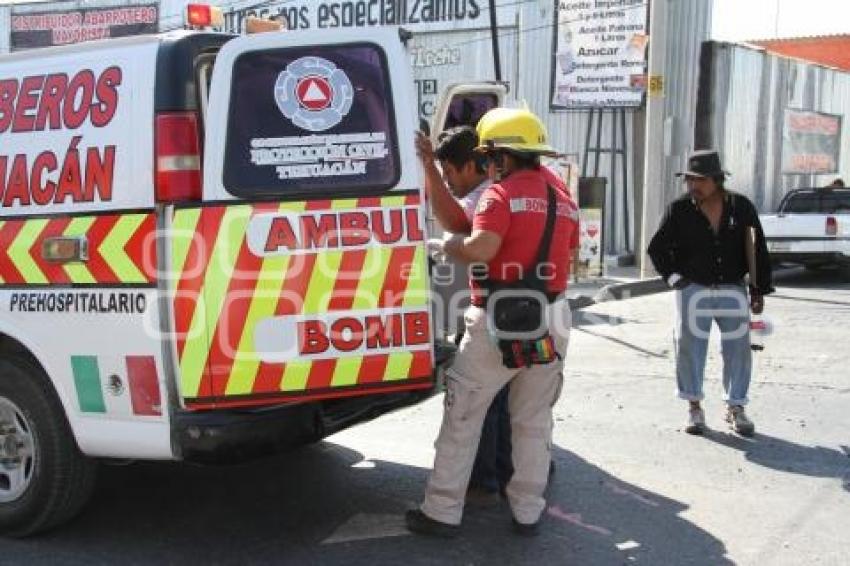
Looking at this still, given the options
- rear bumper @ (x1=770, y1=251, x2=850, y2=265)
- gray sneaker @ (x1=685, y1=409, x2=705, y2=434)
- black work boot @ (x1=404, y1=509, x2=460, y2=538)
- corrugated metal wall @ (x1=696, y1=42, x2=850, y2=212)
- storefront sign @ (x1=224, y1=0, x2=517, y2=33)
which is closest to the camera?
black work boot @ (x1=404, y1=509, x2=460, y2=538)

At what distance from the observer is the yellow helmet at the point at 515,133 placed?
4.16m

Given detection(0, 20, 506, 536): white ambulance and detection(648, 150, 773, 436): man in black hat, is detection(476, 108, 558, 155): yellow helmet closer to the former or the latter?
detection(0, 20, 506, 536): white ambulance

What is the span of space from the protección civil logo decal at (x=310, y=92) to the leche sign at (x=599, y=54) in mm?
13921

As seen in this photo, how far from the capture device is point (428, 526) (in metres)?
4.29

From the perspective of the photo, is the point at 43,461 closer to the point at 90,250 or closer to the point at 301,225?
the point at 90,250

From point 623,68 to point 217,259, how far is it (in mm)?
14376

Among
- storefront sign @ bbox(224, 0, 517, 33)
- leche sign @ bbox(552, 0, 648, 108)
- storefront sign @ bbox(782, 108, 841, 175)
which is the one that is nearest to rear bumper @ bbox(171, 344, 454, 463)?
leche sign @ bbox(552, 0, 648, 108)

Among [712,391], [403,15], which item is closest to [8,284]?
[712,391]

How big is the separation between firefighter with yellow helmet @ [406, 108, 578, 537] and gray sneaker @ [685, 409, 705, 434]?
201 centimetres

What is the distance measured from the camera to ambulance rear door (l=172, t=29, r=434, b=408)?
375 cm

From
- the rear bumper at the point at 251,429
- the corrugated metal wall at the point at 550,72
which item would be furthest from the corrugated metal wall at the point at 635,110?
the rear bumper at the point at 251,429

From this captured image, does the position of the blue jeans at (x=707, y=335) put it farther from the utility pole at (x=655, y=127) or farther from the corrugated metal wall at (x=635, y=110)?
the corrugated metal wall at (x=635, y=110)

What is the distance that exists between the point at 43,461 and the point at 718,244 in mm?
3925

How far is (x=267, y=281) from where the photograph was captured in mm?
3764
